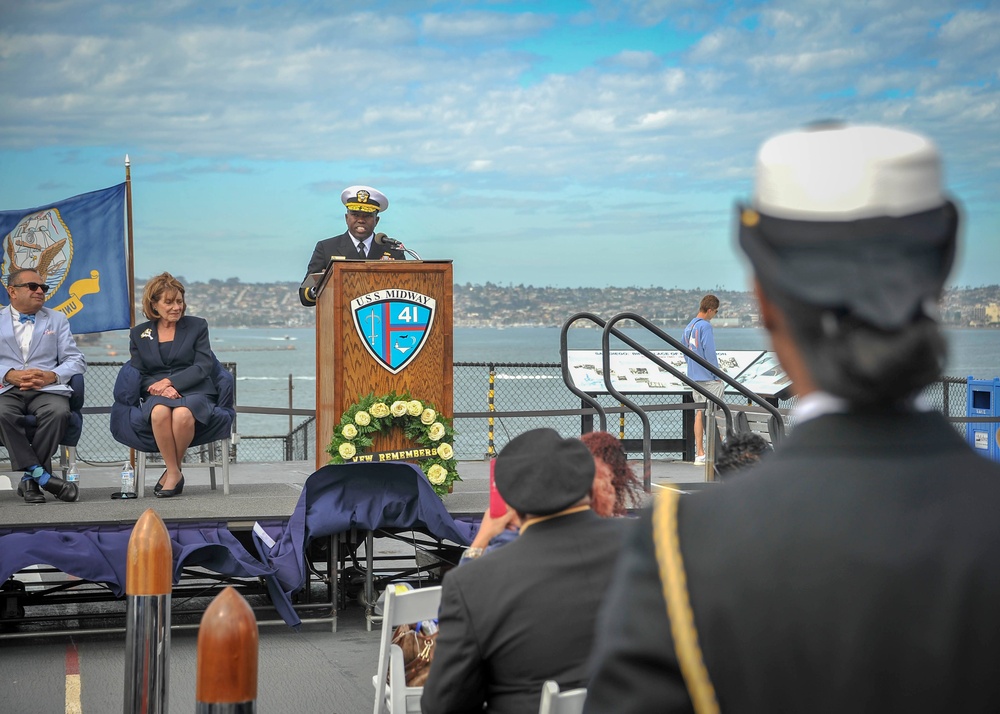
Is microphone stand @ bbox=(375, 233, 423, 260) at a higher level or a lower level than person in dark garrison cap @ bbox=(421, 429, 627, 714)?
higher

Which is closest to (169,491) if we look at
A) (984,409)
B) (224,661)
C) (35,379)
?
(35,379)

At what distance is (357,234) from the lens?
7.55 meters

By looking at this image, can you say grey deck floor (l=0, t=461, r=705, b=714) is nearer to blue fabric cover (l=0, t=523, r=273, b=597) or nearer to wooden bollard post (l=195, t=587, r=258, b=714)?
blue fabric cover (l=0, t=523, r=273, b=597)

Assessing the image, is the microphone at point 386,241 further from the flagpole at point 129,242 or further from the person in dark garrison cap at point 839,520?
the person in dark garrison cap at point 839,520

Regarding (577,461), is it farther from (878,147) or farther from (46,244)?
(46,244)

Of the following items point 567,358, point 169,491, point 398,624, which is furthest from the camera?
point 169,491

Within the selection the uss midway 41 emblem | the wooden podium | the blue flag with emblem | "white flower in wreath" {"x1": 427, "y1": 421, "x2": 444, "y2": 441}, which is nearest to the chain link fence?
"white flower in wreath" {"x1": 427, "y1": 421, "x2": 444, "y2": 441}

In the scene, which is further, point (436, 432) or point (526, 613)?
point (436, 432)

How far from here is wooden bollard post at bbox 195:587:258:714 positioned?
1.90 meters

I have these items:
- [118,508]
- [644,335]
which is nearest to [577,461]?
[118,508]

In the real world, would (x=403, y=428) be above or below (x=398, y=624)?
above

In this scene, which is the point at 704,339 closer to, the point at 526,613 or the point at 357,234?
the point at 357,234

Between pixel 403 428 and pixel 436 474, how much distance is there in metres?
0.35

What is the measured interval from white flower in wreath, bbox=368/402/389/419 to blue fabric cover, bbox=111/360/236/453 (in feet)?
3.84
